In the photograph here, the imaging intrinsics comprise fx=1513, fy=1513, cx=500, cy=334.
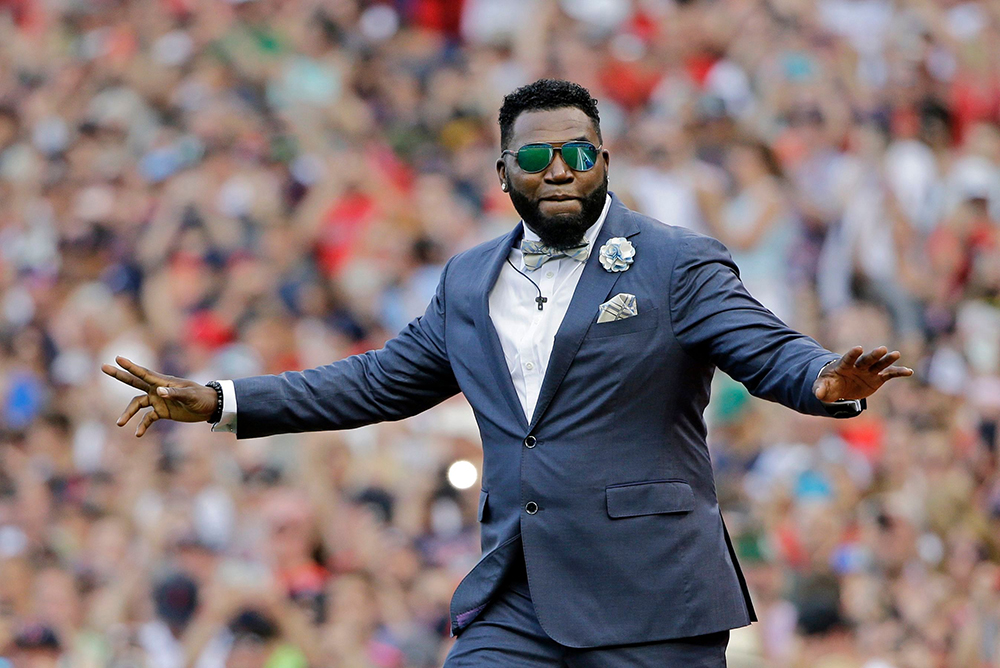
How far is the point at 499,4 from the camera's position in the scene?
11969 mm

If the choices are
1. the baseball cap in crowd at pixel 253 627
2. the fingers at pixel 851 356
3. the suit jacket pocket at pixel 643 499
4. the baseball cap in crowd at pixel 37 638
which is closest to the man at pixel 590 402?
the suit jacket pocket at pixel 643 499

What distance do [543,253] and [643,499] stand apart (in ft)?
2.44

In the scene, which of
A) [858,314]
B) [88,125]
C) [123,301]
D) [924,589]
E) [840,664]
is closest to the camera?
[840,664]

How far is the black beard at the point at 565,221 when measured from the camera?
4039mm

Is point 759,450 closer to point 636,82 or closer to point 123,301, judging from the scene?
point 636,82

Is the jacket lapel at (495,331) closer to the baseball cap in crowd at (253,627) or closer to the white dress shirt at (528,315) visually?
the white dress shirt at (528,315)

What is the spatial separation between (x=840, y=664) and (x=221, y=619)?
9.96ft

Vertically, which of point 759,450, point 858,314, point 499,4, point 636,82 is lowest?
point 759,450

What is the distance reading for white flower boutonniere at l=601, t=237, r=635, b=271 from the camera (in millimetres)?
3994

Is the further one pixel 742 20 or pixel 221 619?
pixel 742 20

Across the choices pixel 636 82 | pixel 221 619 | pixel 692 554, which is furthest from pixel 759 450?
pixel 692 554

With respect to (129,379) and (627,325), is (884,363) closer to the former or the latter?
(627,325)

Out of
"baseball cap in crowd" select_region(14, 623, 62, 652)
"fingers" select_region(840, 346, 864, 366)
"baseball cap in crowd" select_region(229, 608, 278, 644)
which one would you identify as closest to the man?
"fingers" select_region(840, 346, 864, 366)

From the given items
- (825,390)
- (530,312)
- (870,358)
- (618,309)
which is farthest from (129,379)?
(870,358)
